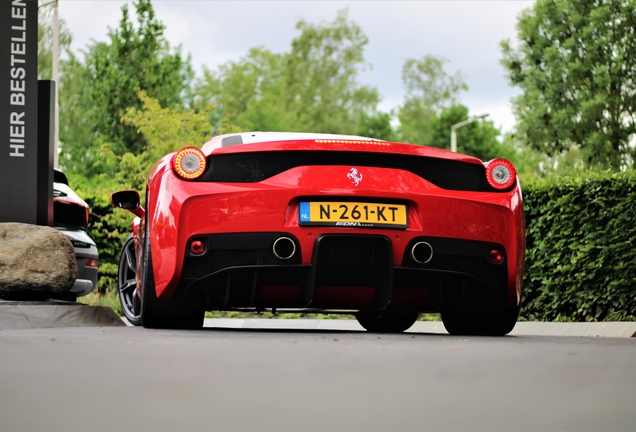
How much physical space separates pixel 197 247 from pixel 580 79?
2711 cm

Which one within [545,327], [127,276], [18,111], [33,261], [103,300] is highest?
[18,111]

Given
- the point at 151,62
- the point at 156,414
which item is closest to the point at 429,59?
the point at 151,62

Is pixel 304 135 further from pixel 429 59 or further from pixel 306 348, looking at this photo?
pixel 429 59

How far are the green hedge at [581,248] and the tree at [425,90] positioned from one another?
1888 inches

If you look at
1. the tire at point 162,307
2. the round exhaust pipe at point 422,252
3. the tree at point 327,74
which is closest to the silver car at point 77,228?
the tire at point 162,307

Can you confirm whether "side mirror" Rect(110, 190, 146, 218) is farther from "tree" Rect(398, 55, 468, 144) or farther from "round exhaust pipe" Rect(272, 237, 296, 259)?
"tree" Rect(398, 55, 468, 144)

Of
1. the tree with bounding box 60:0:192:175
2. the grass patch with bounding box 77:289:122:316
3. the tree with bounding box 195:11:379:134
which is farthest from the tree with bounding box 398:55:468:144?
the grass patch with bounding box 77:289:122:316

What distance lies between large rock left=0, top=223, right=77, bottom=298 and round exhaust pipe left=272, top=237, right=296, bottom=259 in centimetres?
243

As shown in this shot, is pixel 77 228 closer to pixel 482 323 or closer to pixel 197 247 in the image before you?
pixel 197 247

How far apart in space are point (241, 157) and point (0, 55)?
9.46ft

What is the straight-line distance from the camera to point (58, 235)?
7402 millimetres

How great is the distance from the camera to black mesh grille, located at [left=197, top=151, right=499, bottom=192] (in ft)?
18.6

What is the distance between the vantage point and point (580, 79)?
3094 cm

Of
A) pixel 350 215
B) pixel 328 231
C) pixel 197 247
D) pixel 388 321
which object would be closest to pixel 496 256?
pixel 350 215
